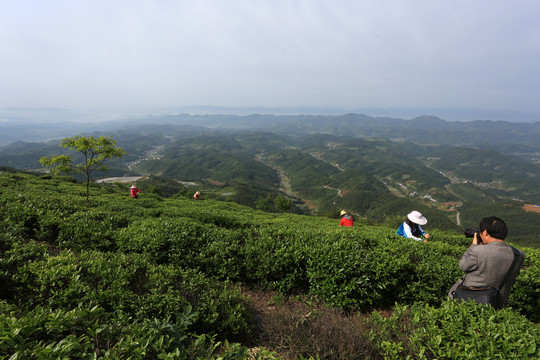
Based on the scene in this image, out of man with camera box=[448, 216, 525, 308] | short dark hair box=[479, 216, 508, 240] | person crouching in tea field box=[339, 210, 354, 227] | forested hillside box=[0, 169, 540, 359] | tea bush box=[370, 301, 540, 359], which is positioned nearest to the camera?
forested hillside box=[0, 169, 540, 359]

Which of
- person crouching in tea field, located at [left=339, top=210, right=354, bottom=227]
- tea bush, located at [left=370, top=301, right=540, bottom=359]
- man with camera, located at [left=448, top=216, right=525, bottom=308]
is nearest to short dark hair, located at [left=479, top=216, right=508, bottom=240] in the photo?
man with camera, located at [left=448, top=216, right=525, bottom=308]

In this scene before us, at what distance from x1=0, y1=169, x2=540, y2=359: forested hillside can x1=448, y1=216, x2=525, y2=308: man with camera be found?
522 mm

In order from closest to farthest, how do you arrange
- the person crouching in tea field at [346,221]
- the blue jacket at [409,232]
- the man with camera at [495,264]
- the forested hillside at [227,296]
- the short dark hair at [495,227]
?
the forested hillside at [227,296]
the man with camera at [495,264]
the short dark hair at [495,227]
the blue jacket at [409,232]
the person crouching in tea field at [346,221]

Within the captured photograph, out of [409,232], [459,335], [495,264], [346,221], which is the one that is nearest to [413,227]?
[409,232]

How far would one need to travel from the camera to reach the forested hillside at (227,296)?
9.04 feet

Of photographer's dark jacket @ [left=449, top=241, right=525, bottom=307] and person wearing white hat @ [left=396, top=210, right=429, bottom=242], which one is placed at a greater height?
photographer's dark jacket @ [left=449, top=241, right=525, bottom=307]

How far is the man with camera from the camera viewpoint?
3891 millimetres

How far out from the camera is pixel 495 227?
13.5 ft

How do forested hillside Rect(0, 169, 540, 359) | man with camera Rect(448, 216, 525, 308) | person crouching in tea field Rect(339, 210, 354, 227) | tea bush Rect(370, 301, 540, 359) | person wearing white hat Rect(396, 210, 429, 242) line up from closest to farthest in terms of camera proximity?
forested hillside Rect(0, 169, 540, 359) → tea bush Rect(370, 301, 540, 359) → man with camera Rect(448, 216, 525, 308) → person wearing white hat Rect(396, 210, 429, 242) → person crouching in tea field Rect(339, 210, 354, 227)

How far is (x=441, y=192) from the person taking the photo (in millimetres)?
196125

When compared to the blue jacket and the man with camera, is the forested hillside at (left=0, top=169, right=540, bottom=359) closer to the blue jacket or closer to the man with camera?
the man with camera

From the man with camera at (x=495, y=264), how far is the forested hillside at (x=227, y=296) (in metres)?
0.52

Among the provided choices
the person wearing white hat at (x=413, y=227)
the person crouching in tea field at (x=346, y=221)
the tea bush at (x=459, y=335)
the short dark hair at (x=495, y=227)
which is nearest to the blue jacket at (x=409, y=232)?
the person wearing white hat at (x=413, y=227)

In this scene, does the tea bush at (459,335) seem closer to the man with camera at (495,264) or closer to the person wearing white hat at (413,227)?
the man with camera at (495,264)
